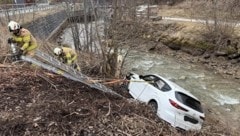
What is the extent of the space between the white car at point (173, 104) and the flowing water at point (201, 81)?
10.8 feet

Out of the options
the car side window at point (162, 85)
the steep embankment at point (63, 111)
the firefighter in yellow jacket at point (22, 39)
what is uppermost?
the firefighter in yellow jacket at point (22, 39)

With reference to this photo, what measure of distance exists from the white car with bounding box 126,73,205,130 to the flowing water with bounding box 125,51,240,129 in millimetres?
3287

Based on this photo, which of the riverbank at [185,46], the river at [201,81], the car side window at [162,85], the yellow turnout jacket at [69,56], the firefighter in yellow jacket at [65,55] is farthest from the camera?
the riverbank at [185,46]

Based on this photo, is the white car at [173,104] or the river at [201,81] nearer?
the white car at [173,104]

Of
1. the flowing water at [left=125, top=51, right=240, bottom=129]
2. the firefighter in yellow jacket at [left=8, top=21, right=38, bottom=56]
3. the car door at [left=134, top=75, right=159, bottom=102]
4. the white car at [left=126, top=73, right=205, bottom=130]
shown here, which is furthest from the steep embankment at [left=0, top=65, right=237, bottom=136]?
the flowing water at [left=125, top=51, right=240, bottom=129]

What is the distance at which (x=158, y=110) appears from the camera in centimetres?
1190

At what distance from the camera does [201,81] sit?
21516mm

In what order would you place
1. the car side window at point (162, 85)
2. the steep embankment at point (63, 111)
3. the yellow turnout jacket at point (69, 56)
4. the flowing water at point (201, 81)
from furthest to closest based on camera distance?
the flowing water at point (201, 81), the yellow turnout jacket at point (69, 56), the car side window at point (162, 85), the steep embankment at point (63, 111)

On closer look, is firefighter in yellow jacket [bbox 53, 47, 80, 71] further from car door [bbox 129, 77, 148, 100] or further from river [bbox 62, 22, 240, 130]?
river [bbox 62, 22, 240, 130]

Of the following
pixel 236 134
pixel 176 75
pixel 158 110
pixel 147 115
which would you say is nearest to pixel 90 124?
pixel 147 115

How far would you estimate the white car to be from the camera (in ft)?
37.7

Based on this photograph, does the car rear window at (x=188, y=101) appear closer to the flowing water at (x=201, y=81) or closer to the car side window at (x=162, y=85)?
the car side window at (x=162, y=85)

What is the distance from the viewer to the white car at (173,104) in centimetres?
1149

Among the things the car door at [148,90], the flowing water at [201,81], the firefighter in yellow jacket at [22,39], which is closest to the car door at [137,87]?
the car door at [148,90]
